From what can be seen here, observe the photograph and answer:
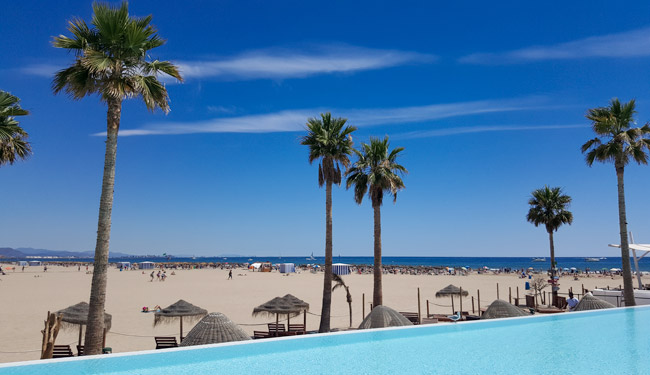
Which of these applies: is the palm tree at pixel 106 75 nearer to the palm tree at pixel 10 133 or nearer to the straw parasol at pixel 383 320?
the palm tree at pixel 10 133

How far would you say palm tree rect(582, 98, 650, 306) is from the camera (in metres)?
20.1

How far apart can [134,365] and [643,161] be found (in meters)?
22.2


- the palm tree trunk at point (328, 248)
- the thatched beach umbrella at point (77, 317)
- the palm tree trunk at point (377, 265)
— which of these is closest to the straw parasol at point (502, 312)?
the palm tree trunk at point (377, 265)

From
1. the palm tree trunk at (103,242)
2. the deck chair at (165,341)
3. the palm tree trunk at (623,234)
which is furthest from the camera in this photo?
the palm tree trunk at (623,234)

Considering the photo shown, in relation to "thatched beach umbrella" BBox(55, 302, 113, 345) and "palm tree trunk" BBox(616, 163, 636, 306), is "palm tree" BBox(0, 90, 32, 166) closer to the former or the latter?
"thatched beach umbrella" BBox(55, 302, 113, 345)

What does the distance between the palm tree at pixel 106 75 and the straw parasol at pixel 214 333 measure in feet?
7.52

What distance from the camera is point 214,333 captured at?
11219 mm

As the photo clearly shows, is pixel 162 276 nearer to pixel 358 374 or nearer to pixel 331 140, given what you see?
pixel 331 140

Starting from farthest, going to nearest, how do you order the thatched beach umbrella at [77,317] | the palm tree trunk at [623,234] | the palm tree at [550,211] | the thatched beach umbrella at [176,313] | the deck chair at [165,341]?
the palm tree at [550,211], the palm tree trunk at [623,234], the thatched beach umbrella at [176,313], the deck chair at [165,341], the thatched beach umbrella at [77,317]

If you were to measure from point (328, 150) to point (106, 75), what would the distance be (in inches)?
392

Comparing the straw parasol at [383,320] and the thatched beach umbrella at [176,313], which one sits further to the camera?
the thatched beach umbrella at [176,313]

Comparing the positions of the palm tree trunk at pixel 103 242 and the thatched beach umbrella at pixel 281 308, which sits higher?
the palm tree trunk at pixel 103 242

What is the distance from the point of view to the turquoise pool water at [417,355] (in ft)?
31.0

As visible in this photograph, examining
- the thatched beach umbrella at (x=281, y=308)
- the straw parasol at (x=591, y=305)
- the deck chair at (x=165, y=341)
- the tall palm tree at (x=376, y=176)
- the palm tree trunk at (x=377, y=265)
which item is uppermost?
the tall palm tree at (x=376, y=176)
